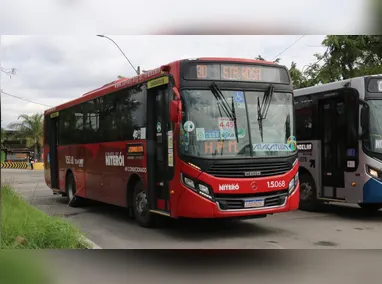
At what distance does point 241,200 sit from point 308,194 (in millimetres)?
4266

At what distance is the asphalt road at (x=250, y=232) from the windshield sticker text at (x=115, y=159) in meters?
1.37

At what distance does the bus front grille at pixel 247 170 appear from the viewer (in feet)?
25.4

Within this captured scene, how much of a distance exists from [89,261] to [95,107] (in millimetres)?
5681

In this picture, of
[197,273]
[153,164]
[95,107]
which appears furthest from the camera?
[95,107]

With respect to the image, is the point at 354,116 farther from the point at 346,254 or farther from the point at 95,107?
the point at 95,107

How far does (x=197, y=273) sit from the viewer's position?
616cm

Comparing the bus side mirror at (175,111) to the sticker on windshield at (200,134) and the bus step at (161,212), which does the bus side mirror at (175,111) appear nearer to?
→ the sticker on windshield at (200,134)

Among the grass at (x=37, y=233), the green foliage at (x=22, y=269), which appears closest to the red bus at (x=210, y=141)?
the grass at (x=37, y=233)

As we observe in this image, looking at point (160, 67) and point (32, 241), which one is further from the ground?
point (160, 67)

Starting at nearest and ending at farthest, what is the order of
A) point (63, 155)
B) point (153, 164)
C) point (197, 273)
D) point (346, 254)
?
point (197, 273)
point (346, 254)
point (153, 164)
point (63, 155)

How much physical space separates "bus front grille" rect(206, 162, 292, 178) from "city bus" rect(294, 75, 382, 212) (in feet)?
8.40

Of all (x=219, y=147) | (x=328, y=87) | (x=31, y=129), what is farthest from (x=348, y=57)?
(x=31, y=129)

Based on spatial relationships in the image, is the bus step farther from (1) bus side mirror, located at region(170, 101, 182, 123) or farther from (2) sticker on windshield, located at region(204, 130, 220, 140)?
(1) bus side mirror, located at region(170, 101, 182, 123)

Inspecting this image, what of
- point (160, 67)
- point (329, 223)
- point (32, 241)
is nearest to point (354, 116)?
point (329, 223)
